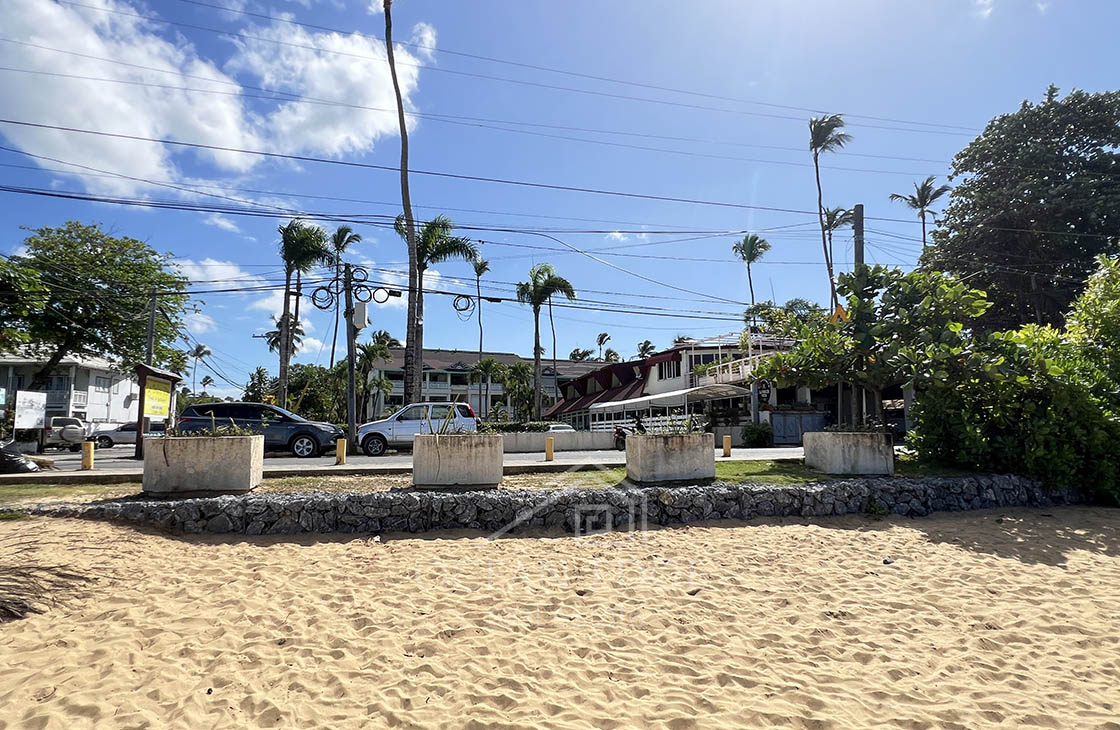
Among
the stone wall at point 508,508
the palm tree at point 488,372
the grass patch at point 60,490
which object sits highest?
the palm tree at point 488,372

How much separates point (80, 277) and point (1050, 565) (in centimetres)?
2846

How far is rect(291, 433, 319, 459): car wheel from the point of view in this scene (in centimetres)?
1474

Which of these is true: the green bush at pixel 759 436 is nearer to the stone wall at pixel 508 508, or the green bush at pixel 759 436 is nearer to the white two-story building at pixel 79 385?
the stone wall at pixel 508 508

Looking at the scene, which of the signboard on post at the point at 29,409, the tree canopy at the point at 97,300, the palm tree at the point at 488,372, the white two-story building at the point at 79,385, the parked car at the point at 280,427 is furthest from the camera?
the palm tree at the point at 488,372

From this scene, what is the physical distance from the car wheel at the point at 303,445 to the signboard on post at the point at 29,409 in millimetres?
7485

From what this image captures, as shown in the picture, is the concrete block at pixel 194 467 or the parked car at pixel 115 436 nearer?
the concrete block at pixel 194 467

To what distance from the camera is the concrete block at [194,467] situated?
831 centimetres

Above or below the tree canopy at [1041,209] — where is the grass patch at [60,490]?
below

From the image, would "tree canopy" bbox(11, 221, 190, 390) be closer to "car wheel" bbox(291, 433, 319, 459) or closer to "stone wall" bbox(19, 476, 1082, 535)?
"car wheel" bbox(291, 433, 319, 459)

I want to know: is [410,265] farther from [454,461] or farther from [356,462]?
[454,461]

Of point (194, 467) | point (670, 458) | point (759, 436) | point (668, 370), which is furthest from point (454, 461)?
point (668, 370)

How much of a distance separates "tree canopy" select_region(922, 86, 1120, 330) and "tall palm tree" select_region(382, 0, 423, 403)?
85.3 ft

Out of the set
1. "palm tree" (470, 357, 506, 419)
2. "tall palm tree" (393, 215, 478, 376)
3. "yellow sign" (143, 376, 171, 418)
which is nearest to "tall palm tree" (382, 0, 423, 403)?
"tall palm tree" (393, 215, 478, 376)

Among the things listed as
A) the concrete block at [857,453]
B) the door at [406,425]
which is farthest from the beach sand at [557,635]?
the door at [406,425]
